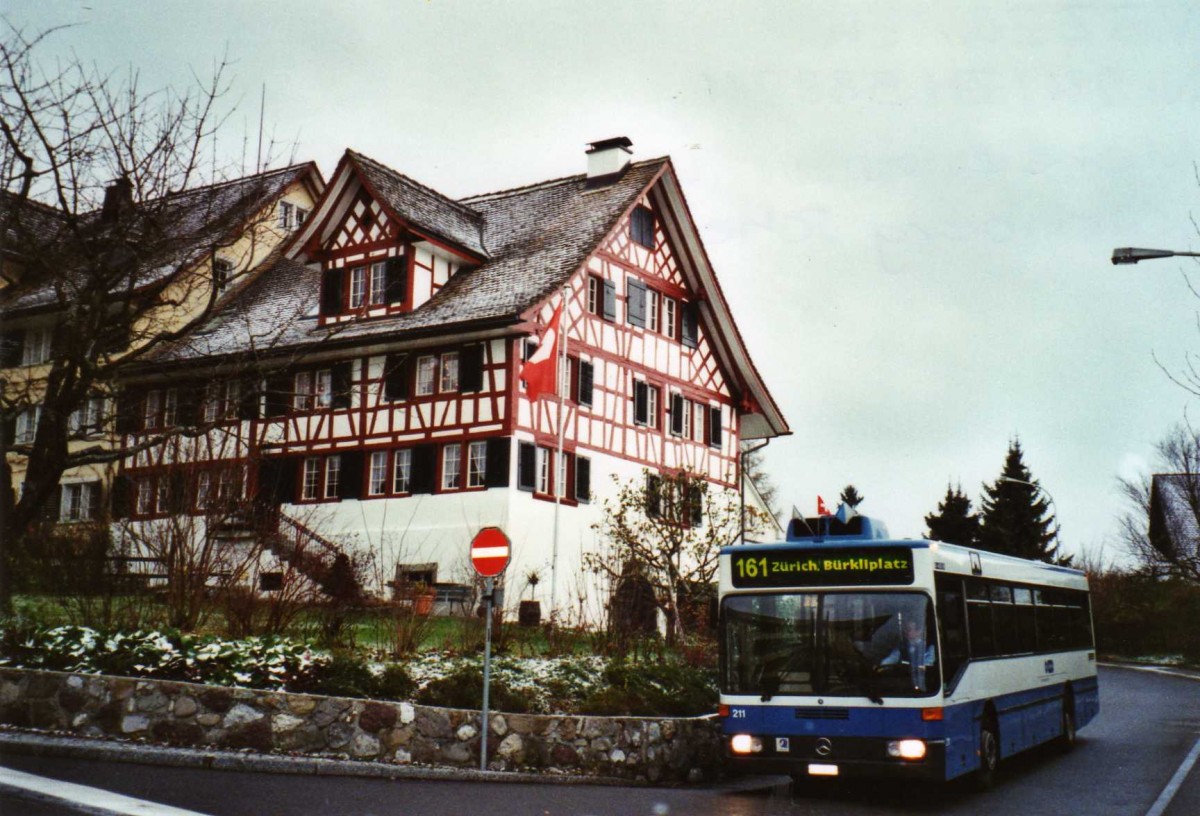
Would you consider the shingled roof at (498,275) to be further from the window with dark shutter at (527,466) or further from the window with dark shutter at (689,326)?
the window with dark shutter at (689,326)

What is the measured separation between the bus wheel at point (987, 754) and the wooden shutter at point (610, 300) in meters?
22.4

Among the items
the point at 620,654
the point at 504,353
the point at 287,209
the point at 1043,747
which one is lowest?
the point at 1043,747

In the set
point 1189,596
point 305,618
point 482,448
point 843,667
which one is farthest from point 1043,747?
point 1189,596

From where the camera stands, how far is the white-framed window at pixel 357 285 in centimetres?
3603

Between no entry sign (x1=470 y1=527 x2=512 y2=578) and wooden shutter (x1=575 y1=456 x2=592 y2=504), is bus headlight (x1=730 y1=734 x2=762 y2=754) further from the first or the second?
wooden shutter (x1=575 y1=456 x2=592 y2=504)

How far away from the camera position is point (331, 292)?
120ft

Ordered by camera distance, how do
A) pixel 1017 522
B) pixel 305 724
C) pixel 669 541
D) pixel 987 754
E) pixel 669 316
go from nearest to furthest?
pixel 305 724, pixel 987 754, pixel 669 541, pixel 669 316, pixel 1017 522

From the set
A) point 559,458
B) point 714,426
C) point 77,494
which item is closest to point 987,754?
point 559,458

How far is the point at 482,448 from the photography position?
32750 mm

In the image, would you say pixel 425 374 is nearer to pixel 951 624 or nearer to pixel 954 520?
pixel 951 624

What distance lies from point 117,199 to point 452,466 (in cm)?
1677

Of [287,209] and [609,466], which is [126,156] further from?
[287,209]

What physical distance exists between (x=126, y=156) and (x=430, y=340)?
17.3 meters

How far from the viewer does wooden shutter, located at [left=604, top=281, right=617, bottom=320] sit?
3619 cm
